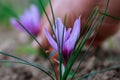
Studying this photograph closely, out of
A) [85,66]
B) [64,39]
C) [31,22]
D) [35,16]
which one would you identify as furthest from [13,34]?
[64,39]

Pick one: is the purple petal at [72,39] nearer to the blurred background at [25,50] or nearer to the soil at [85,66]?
the soil at [85,66]

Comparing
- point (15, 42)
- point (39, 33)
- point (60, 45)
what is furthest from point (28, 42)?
point (60, 45)

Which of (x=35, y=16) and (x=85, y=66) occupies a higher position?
(x=35, y=16)

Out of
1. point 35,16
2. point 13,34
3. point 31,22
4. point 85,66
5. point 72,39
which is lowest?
point 72,39

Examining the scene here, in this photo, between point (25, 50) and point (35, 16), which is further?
point (25, 50)

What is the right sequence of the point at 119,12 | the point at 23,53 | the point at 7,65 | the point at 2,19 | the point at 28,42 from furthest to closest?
1. the point at 2,19
2. the point at 28,42
3. the point at 23,53
4. the point at 7,65
5. the point at 119,12

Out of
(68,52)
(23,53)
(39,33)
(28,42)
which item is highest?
(28,42)

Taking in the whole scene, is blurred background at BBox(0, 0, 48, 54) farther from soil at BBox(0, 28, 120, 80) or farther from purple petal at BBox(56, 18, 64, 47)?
purple petal at BBox(56, 18, 64, 47)

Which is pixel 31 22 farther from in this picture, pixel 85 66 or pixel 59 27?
pixel 59 27

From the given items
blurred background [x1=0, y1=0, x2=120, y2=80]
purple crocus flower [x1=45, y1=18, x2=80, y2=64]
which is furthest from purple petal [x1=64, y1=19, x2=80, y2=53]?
blurred background [x1=0, y1=0, x2=120, y2=80]

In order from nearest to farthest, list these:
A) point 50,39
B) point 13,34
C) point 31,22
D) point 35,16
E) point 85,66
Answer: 1. point 50,39
2. point 85,66
3. point 31,22
4. point 35,16
5. point 13,34

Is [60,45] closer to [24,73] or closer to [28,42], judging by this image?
[24,73]
